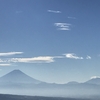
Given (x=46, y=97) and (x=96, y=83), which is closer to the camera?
(x=96, y=83)

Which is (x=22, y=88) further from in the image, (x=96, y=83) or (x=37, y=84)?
(x=96, y=83)

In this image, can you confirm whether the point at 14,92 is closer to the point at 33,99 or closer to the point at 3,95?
the point at 3,95

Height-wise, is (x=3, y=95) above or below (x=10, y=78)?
below

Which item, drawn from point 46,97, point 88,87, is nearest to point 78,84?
point 88,87

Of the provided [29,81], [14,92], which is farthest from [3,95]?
[29,81]

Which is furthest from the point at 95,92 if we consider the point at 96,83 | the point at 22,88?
the point at 22,88

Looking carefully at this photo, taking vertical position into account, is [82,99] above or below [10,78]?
below

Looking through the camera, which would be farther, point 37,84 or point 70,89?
point 70,89
